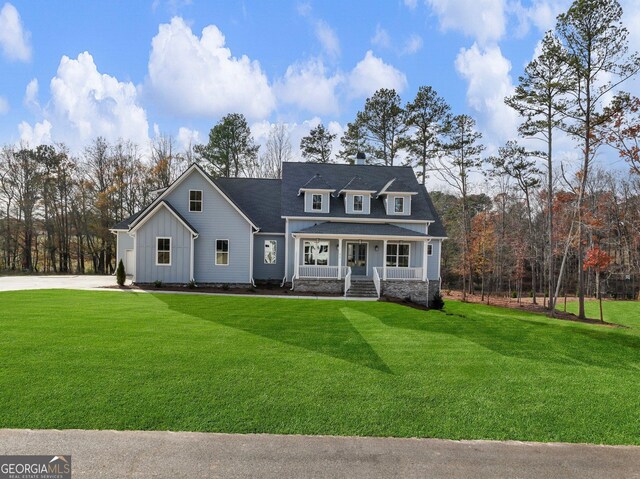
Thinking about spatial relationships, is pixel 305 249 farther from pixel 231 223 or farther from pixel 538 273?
pixel 538 273

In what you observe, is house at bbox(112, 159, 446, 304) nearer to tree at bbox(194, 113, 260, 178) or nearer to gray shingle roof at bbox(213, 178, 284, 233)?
gray shingle roof at bbox(213, 178, 284, 233)

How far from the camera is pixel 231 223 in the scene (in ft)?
65.6

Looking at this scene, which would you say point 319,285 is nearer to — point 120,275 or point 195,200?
point 195,200

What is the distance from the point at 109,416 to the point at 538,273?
1655 inches

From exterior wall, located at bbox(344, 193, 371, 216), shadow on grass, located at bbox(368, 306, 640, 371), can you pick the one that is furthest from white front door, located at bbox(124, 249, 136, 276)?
shadow on grass, located at bbox(368, 306, 640, 371)

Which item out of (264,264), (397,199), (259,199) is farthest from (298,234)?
(397,199)

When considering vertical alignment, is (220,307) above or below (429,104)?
below

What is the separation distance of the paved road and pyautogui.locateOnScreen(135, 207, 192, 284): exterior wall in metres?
15.5

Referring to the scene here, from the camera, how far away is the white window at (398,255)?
21266 millimetres

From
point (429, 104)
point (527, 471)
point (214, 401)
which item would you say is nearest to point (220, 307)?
point (214, 401)

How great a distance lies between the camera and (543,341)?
8797 millimetres

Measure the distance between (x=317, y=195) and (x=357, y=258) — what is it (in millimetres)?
4511

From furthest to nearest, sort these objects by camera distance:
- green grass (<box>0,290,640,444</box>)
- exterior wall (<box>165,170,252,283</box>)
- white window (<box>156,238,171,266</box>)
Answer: exterior wall (<box>165,170,252,283</box>)
white window (<box>156,238,171,266</box>)
green grass (<box>0,290,640,444</box>)

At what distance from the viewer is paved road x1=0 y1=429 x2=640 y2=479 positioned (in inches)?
144
